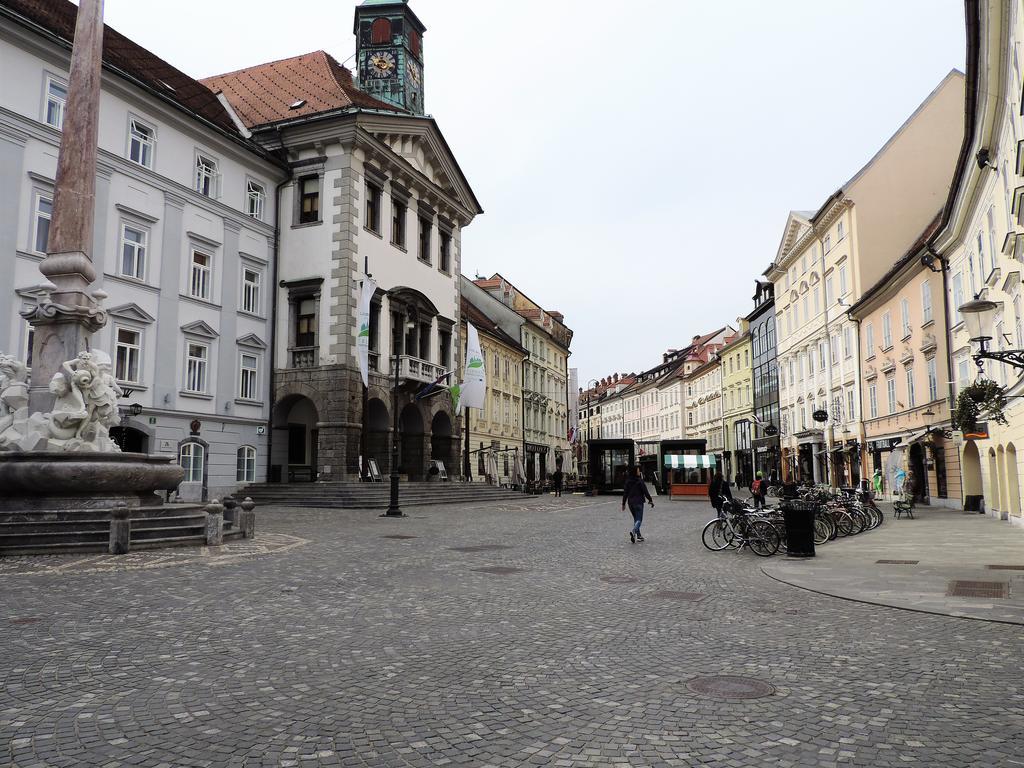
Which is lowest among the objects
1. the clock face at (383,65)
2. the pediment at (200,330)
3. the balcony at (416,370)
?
the balcony at (416,370)

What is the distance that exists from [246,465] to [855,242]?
32.0m

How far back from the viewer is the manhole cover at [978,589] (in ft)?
31.6

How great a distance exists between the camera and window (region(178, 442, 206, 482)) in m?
28.8

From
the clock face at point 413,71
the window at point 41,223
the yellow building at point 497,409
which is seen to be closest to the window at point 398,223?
the yellow building at point 497,409

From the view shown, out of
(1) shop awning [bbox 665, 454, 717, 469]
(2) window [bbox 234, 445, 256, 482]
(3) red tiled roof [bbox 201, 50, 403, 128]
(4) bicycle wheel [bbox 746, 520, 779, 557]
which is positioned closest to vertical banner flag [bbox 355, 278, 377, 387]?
(2) window [bbox 234, 445, 256, 482]

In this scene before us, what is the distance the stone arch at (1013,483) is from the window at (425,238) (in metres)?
28.8

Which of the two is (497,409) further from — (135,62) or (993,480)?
(993,480)

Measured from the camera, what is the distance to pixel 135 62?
31.7 metres

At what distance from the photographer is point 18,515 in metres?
13.4

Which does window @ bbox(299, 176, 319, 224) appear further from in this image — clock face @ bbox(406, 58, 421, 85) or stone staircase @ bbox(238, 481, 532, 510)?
clock face @ bbox(406, 58, 421, 85)

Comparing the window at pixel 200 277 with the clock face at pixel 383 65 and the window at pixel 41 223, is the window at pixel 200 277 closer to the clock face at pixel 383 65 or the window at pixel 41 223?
the window at pixel 41 223

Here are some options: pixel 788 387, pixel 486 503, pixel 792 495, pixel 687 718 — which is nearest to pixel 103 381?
pixel 687 718

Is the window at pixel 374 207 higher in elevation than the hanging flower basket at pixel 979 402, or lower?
higher

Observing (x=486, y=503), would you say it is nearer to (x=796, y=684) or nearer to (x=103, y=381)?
(x=103, y=381)
